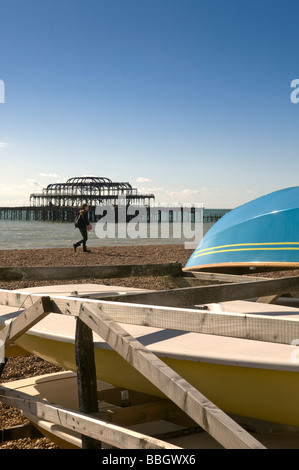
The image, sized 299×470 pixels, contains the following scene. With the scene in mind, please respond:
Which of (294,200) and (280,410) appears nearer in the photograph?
(280,410)

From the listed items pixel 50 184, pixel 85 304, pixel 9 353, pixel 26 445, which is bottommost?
pixel 26 445

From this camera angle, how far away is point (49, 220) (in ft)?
320

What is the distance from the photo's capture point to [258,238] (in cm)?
629

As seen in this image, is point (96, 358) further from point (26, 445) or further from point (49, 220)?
point (49, 220)

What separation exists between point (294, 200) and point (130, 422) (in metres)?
3.68

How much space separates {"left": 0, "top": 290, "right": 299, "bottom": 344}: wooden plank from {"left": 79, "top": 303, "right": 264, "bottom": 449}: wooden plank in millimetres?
98

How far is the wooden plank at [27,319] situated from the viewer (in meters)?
3.56

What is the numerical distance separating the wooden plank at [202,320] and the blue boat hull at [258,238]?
3257mm

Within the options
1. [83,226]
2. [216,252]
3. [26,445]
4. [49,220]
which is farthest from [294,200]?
[49,220]

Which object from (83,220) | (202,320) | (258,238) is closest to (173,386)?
(202,320)

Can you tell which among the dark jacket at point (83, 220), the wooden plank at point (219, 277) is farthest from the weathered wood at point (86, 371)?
the dark jacket at point (83, 220)

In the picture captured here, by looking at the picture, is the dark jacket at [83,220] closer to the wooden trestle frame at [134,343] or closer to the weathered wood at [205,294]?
the weathered wood at [205,294]

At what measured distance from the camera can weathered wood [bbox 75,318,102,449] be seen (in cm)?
352

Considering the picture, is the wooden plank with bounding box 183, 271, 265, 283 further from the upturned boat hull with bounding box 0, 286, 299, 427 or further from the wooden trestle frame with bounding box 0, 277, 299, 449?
the upturned boat hull with bounding box 0, 286, 299, 427
